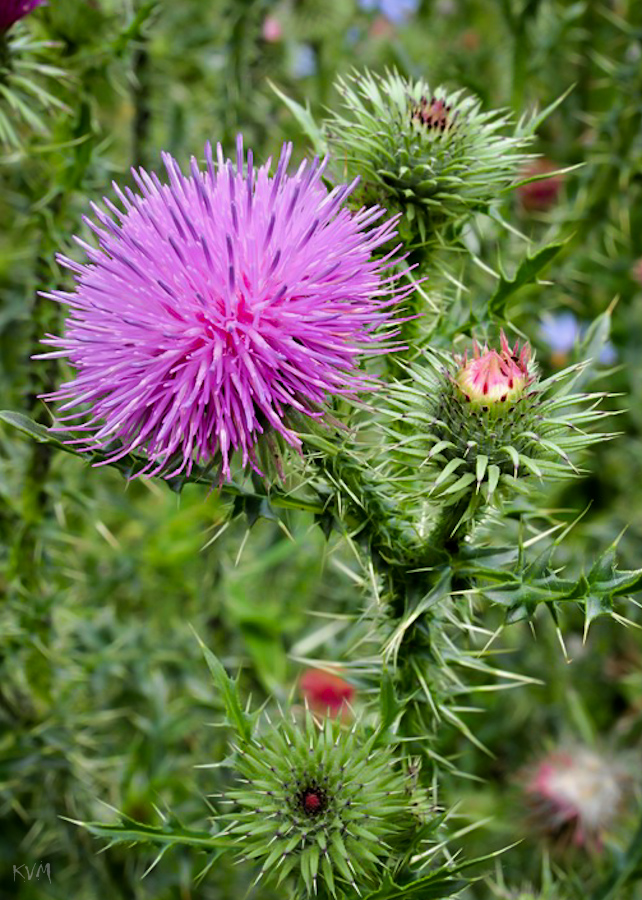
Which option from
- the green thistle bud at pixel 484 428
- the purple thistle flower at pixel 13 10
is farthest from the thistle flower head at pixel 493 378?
the purple thistle flower at pixel 13 10

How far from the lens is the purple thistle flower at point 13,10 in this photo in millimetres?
2926

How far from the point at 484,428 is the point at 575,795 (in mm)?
2476

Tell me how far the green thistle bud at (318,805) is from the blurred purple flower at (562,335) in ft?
8.01

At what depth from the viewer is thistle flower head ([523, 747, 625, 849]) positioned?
12.9ft

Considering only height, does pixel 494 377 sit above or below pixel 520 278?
below

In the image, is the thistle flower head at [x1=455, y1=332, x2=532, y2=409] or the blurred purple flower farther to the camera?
the blurred purple flower

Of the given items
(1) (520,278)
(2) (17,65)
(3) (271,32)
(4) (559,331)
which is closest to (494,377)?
(1) (520,278)

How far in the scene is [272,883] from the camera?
2912 millimetres

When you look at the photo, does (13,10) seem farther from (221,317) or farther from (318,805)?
(318,805)

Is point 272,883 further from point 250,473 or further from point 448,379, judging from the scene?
point 448,379

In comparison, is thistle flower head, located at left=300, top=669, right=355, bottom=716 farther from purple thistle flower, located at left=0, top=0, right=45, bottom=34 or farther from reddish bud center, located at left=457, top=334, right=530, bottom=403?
purple thistle flower, located at left=0, top=0, right=45, bottom=34

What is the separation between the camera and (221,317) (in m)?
2.13

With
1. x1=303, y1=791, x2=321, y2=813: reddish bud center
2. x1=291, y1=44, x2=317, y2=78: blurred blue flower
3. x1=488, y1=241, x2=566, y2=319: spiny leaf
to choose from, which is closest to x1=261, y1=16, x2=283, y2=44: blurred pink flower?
x1=291, y1=44, x2=317, y2=78: blurred blue flower

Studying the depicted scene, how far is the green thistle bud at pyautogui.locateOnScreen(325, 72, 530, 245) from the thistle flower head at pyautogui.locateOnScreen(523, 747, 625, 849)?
97.2 inches
